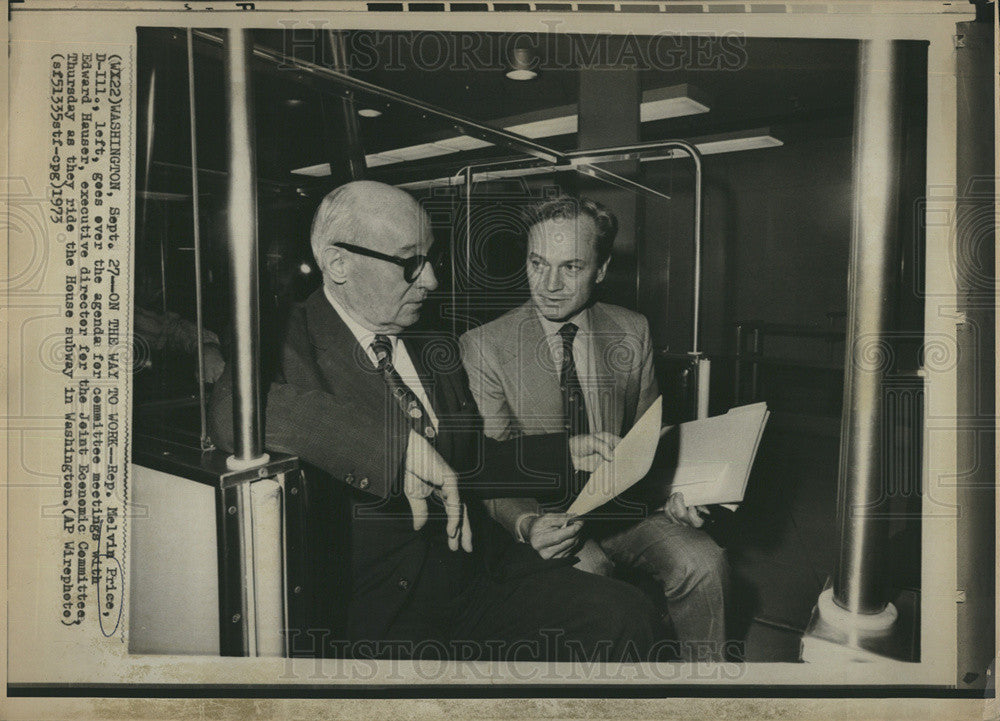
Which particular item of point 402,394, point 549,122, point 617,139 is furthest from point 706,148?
point 402,394

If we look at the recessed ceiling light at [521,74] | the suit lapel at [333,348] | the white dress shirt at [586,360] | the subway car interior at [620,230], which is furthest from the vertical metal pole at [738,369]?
the suit lapel at [333,348]

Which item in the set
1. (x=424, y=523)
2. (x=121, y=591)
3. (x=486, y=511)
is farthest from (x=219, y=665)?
(x=486, y=511)

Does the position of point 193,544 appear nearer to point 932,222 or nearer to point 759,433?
point 759,433

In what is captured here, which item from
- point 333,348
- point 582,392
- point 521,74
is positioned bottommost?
point 582,392

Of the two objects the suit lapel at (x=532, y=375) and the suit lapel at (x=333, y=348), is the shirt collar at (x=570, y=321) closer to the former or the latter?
the suit lapel at (x=532, y=375)

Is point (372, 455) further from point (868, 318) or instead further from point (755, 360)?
point (868, 318)

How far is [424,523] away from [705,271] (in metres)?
0.82

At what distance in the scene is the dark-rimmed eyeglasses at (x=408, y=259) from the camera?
1560 mm

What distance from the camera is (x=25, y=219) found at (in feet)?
5.27

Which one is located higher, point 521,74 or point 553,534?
point 521,74

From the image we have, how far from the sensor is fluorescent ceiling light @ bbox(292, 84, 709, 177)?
5.12ft

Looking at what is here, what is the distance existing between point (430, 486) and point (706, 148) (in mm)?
948

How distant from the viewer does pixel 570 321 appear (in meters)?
1.61
